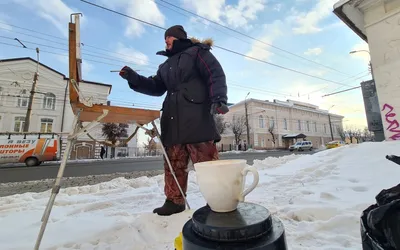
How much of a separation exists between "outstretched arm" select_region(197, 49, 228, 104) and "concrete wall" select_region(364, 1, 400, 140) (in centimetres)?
426

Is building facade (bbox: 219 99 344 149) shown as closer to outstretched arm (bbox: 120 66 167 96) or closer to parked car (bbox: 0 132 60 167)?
parked car (bbox: 0 132 60 167)

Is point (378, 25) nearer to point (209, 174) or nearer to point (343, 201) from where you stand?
point (343, 201)

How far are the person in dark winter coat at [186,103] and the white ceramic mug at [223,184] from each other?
0.79m

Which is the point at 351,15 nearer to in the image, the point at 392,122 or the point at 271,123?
the point at 392,122

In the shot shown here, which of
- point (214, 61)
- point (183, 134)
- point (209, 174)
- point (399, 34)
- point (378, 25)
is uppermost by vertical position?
point (378, 25)

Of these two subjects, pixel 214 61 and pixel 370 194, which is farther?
pixel 370 194

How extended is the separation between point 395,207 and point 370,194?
5.63 ft

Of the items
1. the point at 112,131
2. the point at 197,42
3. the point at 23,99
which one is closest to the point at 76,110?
the point at 197,42

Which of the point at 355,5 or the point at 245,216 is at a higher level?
the point at 355,5

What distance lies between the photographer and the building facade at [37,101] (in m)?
18.0

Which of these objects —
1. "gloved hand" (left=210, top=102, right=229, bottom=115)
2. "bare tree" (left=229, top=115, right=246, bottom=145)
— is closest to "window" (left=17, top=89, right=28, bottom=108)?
"gloved hand" (left=210, top=102, right=229, bottom=115)

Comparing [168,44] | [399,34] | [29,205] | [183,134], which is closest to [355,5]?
[399,34]

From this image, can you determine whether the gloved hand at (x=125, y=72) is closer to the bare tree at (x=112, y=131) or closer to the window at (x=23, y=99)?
the bare tree at (x=112, y=131)

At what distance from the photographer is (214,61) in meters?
1.57
